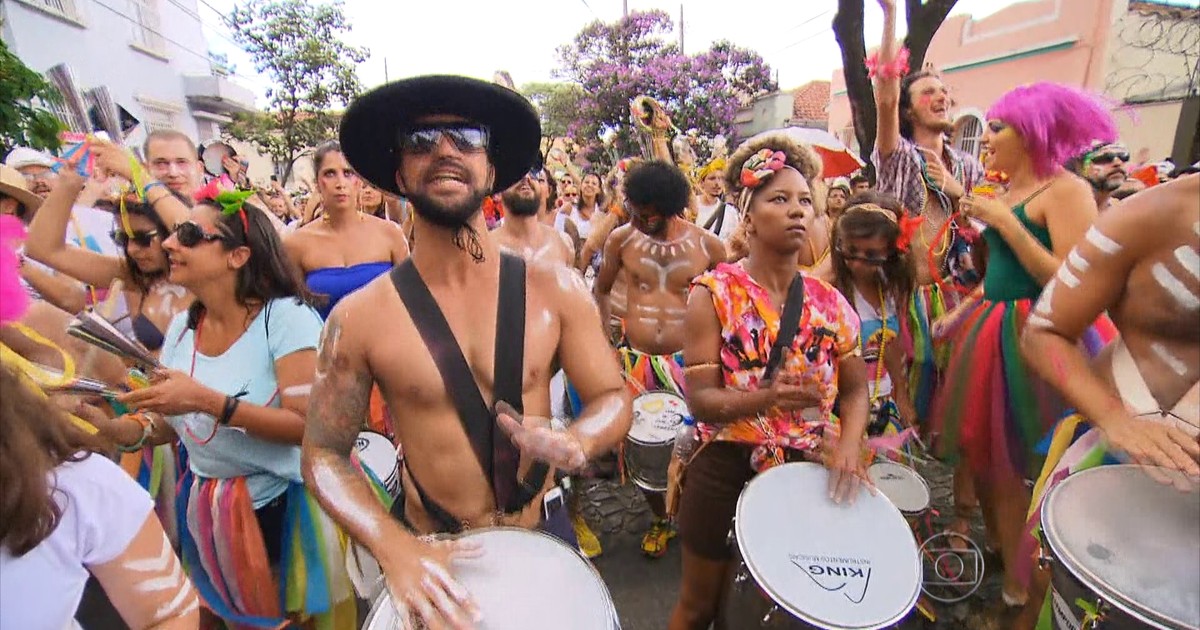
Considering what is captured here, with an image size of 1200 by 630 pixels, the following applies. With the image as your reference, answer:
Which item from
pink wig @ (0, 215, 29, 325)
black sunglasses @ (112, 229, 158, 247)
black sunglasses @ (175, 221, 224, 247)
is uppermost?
pink wig @ (0, 215, 29, 325)

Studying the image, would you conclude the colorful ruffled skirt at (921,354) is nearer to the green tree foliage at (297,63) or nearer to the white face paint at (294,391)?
the white face paint at (294,391)

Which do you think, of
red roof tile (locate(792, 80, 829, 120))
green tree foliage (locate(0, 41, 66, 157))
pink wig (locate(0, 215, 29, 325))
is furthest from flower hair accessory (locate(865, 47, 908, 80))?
red roof tile (locate(792, 80, 829, 120))

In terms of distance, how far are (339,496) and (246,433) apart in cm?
92

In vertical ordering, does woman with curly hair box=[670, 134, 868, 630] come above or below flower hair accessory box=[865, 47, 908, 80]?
below

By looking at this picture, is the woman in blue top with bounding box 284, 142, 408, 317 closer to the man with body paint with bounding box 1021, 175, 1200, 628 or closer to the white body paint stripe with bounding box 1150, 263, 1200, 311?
the man with body paint with bounding box 1021, 175, 1200, 628

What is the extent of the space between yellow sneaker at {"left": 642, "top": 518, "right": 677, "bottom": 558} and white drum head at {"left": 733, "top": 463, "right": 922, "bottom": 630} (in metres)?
1.83

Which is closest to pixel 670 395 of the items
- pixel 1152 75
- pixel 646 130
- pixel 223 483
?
pixel 223 483

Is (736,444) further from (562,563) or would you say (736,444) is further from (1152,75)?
(1152,75)

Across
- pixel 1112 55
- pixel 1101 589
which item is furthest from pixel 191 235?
pixel 1112 55

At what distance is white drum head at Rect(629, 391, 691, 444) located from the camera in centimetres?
337

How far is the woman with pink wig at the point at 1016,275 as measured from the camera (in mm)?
2775

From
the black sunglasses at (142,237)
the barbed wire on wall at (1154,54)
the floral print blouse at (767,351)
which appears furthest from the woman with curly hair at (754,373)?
the barbed wire on wall at (1154,54)

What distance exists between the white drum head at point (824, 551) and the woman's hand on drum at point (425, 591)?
0.90 meters

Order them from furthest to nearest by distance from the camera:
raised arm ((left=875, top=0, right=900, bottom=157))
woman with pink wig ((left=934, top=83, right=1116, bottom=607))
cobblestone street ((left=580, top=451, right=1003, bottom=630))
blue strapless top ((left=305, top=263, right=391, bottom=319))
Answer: blue strapless top ((left=305, top=263, right=391, bottom=319)), raised arm ((left=875, top=0, right=900, bottom=157)), cobblestone street ((left=580, top=451, right=1003, bottom=630)), woman with pink wig ((left=934, top=83, right=1116, bottom=607))
